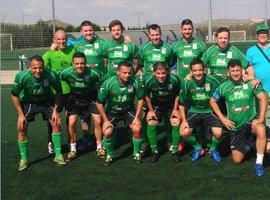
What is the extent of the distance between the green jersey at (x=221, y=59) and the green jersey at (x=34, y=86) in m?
2.23

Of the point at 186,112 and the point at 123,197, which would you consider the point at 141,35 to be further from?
the point at 123,197

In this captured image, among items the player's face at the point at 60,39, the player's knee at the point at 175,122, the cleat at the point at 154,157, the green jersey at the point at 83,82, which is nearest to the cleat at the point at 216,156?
the player's knee at the point at 175,122

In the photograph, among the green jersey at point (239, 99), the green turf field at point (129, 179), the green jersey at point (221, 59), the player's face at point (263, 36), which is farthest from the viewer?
the green jersey at point (221, 59)

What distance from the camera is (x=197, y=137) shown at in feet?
21.0

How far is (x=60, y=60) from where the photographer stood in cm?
670

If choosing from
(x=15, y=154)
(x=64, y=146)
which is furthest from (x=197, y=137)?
(x=15, y=154)

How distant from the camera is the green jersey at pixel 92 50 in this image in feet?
22.8

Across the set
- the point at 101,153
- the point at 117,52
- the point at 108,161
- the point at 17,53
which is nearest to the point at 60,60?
the point at 117,52

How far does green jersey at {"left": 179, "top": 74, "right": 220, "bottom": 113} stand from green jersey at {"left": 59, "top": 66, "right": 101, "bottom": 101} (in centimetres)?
129

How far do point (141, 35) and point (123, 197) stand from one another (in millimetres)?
12620

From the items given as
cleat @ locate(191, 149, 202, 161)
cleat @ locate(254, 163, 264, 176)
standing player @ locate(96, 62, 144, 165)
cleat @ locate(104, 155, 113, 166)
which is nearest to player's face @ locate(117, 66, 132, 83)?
standing player @ locate(96, 62, 144, 165)

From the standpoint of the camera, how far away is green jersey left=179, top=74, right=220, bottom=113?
6.00 m

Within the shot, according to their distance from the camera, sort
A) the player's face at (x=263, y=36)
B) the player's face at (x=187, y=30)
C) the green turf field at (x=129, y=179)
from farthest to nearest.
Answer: the player's face at (x=187, y=30), the player's face at (x=263, y=36), the green turf field at (x=129, y=179)

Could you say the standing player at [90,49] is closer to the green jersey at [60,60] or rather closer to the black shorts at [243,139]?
the green jersey at [60,60]
